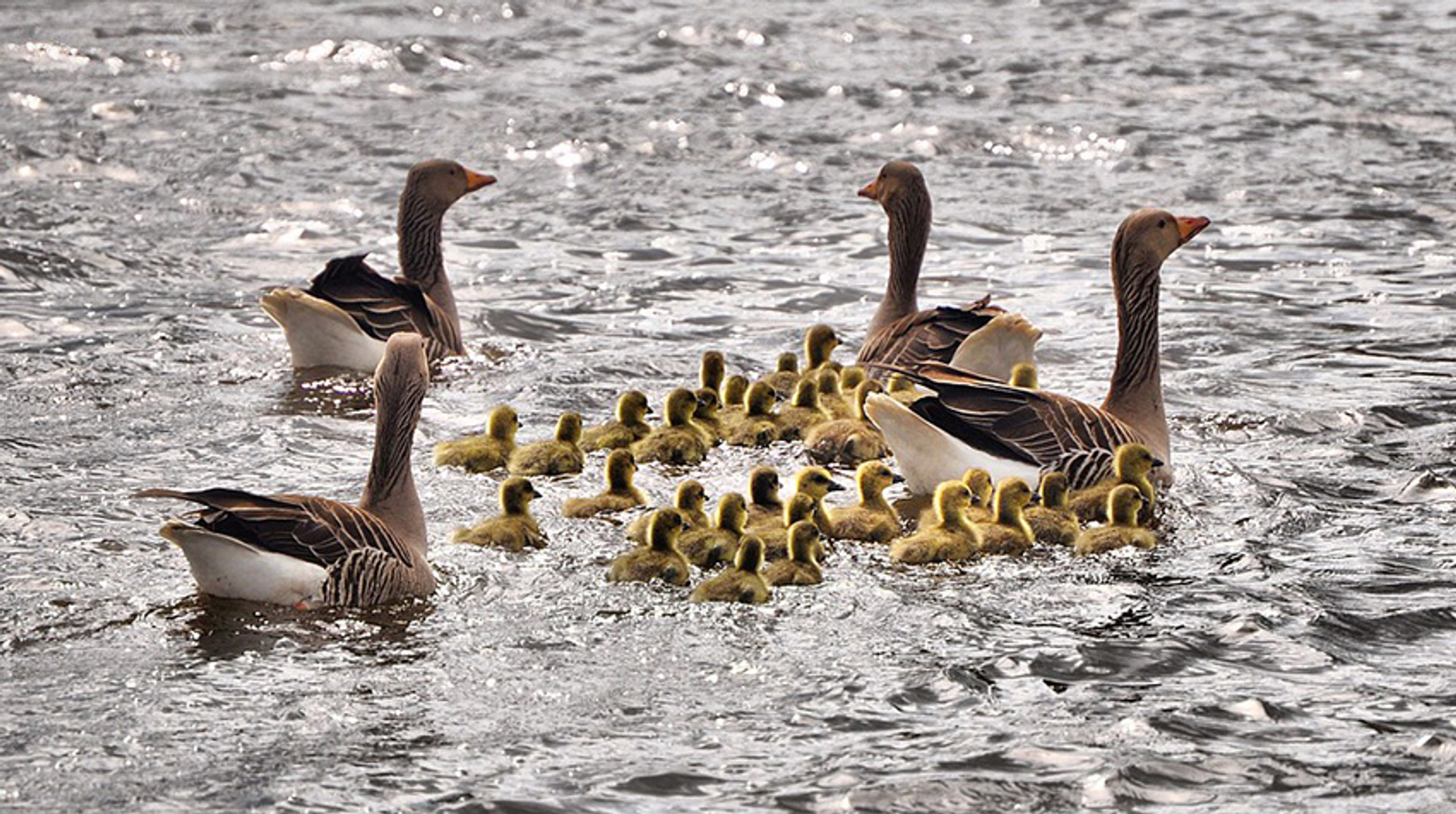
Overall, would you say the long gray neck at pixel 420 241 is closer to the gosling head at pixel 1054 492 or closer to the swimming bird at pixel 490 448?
the swimming bird at pixel 490 448

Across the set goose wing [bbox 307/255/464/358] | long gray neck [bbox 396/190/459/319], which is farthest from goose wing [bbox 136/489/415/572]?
long gray neck [bbox 396/190/459/319]

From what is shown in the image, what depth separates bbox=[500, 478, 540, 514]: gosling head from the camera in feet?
31.9

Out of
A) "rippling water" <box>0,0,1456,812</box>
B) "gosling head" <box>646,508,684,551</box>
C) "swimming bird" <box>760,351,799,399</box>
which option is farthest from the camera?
"swimming bird" <box>760,351,799,399</box>

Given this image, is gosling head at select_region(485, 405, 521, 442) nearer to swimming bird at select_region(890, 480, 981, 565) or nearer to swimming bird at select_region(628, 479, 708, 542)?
swimming bird at select_region(628, 479, 708, 542)

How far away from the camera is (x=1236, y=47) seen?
23781 millimetres

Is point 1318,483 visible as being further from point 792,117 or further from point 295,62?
point 295,62

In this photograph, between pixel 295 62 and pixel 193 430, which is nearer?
pixel 193 430

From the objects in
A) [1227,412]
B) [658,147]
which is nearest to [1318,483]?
[1227,412]

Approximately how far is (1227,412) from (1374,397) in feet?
2.92

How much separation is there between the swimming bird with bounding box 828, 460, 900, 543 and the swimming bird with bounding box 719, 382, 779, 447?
1418 mm

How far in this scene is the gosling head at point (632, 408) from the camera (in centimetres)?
1143

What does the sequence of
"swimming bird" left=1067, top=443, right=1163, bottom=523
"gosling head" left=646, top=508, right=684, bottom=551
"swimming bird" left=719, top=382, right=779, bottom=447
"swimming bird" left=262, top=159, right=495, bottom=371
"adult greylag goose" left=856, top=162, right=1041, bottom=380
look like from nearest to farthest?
"gosling head" left=646, top=508, right=684, bottom=551 → "swimming bird" left=1067, top=443, right=1163, bottom=523 → "swimming bird" left=719, top=382, right=779, bottom=447 → "adult greylag goose" left=856, top=162, right=1041, bottom=380 → "swimming bird" left=262, top=159, right=495, bottom=371

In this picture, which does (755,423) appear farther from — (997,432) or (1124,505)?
(1124,505)

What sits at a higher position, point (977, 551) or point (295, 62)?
point (295, 62)
